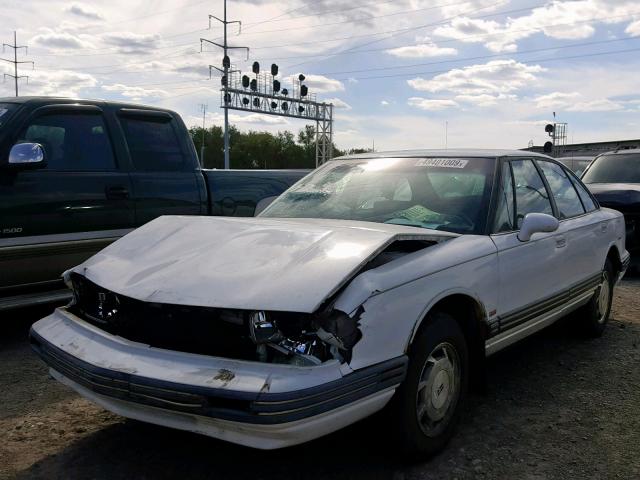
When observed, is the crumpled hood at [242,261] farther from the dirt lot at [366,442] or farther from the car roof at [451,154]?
the car roof at [451,154]

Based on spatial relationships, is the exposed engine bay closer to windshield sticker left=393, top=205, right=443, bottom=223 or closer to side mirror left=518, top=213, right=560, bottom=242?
windshield sticker left=393, top=205, right=443, bottom=223

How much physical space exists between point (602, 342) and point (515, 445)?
243cm

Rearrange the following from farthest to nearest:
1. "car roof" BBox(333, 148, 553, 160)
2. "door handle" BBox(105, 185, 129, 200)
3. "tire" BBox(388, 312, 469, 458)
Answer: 1. "door handle" BBox(105, 185, 129, 200)
2. "car roof" BBox(333, 148, 553, 160)
3. "tire" BBox(388, 312, 469, 458)

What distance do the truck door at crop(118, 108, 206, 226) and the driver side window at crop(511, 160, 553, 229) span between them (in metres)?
3.14

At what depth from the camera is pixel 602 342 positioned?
5.26 meters

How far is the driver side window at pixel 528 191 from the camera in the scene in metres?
4.05

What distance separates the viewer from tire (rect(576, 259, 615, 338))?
16.9ft

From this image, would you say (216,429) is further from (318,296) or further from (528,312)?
(528,312)

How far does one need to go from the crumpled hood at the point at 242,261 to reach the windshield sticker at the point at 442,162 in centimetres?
78

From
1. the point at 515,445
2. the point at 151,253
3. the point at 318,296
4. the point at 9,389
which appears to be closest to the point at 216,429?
the point at 318,296

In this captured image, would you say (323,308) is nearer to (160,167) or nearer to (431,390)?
(431,390)

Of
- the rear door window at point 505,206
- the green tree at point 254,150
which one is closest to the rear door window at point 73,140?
the rear door window at point 505,206

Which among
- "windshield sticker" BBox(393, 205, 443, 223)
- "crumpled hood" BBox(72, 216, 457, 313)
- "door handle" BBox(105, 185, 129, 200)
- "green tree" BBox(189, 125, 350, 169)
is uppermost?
"green tree" BBox(189, 125, 350, 169)

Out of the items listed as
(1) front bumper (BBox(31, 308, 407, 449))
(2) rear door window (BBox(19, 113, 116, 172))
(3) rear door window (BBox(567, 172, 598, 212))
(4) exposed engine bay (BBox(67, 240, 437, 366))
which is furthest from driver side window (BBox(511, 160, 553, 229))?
(2) rear door window (BBox(19, 113, 116, 172))
